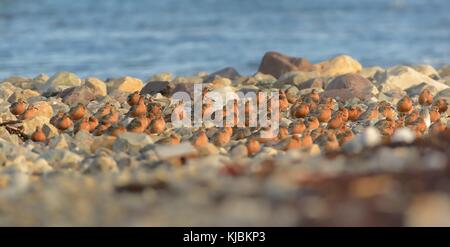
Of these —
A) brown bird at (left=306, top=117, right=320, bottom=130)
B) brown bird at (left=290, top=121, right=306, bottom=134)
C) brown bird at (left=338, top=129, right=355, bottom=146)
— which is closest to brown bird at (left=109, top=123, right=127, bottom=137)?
brown bird at (left=290, top=121, right=306, bottom=134)

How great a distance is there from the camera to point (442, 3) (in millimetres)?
25266

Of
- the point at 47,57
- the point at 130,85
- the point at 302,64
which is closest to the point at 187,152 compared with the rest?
the point at 130,85

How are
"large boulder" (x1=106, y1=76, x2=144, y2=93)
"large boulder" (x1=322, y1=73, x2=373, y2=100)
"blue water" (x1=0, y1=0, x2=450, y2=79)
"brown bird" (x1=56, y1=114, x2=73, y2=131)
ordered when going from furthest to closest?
"blue water" (x1=0, y1=0, x2=450, y2=79)
"large boulder" (x1=106, y1=76, x2=144, y2=93)
"large boulder" (x1=322, y1=73, x2=373, y2=100)
"brown bird" (x1=56, y1=114, x2=73, y2=131)

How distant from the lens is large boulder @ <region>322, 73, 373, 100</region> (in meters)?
7.94

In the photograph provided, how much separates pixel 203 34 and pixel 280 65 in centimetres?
743

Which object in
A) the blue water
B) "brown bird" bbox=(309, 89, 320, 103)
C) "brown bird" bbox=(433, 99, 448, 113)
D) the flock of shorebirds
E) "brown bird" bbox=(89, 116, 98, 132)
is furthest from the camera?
the blue water

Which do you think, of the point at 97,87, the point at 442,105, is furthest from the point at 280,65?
the point at 442,105

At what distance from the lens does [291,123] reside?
6.44 m

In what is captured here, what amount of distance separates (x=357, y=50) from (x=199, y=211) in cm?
1287

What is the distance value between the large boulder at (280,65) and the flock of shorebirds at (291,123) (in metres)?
2.81

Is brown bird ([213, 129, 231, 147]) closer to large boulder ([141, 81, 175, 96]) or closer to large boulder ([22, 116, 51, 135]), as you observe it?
large boulder ([22, 116, 51, 135])

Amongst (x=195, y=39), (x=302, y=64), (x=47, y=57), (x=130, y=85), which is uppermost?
(x=195, y=39)

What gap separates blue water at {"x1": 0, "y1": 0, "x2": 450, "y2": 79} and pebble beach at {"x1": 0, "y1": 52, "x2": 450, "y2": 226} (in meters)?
5.88

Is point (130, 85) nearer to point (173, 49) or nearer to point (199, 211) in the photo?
point (199, 211)
